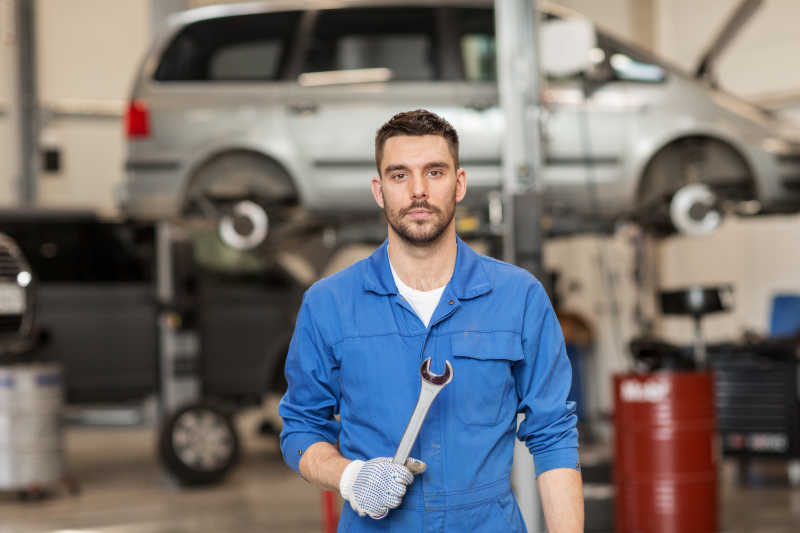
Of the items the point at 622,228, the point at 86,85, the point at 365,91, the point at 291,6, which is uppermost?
the point at 86,85

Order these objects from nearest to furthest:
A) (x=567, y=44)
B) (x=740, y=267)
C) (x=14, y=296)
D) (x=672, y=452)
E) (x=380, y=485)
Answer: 1. (x=380, y=485)
2. (x=567, y=44)
3. (x=14, y=296)
4. (x=672, y=452)
5. (x=740, y=267)

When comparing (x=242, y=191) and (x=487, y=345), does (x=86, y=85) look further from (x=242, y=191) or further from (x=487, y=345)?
(x=487, y=345)

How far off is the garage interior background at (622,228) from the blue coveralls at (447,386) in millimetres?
5045

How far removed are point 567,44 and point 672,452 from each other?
1.92m

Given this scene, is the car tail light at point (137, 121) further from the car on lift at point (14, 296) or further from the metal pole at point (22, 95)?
the metal pole at point (22, 95)

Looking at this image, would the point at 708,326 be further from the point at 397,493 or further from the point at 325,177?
the point at 397,493

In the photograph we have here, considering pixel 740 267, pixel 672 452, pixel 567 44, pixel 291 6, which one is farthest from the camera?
pixel 740 267

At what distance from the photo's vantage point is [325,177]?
5762 millimetres

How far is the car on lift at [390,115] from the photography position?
575 cm

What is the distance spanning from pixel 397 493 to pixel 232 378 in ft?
17.9

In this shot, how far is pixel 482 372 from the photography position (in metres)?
1.77

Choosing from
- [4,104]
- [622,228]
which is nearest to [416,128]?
[622,228]

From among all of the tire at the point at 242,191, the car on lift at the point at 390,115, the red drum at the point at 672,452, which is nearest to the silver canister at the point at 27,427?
the car on lift at the point at 390,115

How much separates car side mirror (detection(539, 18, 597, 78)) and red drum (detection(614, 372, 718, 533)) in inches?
59.0
